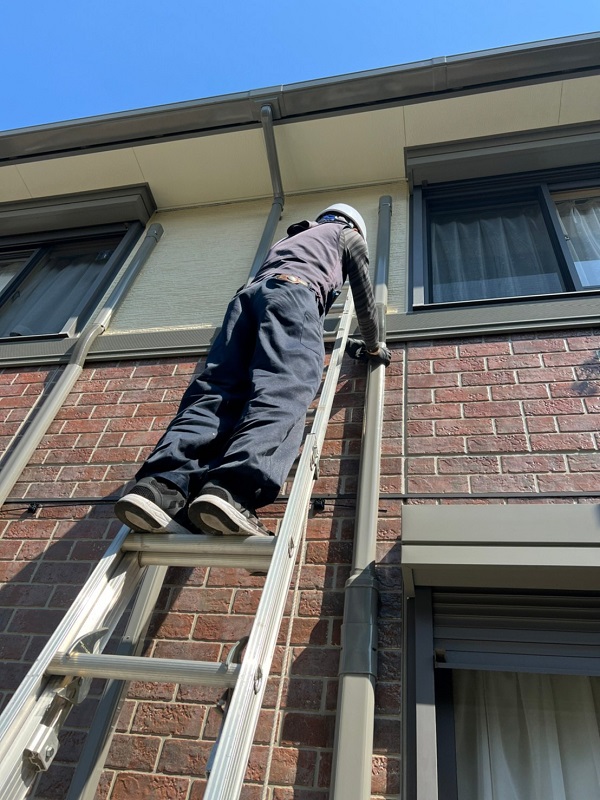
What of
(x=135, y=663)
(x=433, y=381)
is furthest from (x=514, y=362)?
(x=135, y=663)

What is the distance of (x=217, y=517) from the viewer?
160 centimetres

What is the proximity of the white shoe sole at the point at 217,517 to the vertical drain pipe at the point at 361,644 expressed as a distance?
2.33 ft

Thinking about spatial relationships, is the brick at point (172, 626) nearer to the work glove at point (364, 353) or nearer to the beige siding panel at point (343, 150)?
the work glove at point (364, 353)

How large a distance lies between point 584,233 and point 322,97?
226 centimetres

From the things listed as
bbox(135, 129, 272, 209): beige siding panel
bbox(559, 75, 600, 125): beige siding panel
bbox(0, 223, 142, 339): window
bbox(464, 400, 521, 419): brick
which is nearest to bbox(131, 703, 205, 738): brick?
bbox(464, 400, 521, 419): brick

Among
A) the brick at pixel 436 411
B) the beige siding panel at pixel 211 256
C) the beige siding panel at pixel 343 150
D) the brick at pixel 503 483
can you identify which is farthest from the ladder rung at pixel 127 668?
the beige siding panel at pixel 343 150

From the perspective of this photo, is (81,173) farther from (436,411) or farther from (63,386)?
(436,411)

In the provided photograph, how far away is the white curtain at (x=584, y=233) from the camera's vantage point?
394cm

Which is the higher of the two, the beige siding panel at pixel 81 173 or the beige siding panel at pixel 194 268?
the beige siding panel at pixel 81 173

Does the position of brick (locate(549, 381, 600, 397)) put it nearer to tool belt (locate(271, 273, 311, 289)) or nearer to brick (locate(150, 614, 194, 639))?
tool belt (locate(271, 273, 311, 289))

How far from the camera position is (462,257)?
426 cm

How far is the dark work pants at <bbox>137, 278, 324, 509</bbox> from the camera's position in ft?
5.76

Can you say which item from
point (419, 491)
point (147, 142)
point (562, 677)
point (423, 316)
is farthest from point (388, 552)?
point (147, 142)

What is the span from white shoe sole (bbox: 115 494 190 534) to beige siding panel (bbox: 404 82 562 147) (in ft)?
13.4
